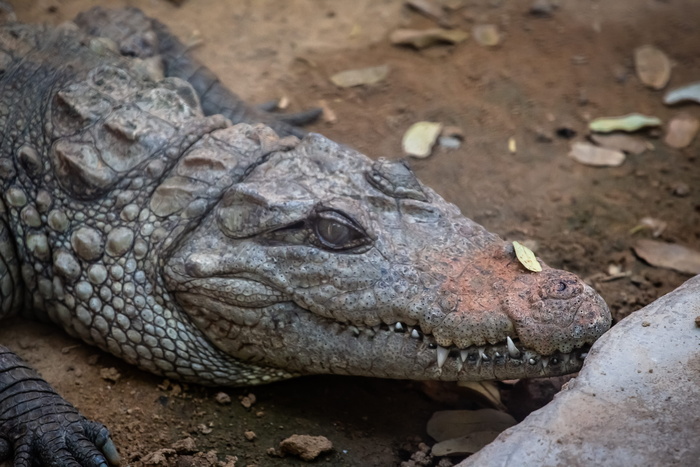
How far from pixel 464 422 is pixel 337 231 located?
0.98m

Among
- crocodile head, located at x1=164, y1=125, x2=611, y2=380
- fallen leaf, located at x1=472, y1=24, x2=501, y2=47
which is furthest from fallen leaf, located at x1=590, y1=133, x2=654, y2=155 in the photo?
crocodile head, located at x1=164, y1=125, x2=611, y2=380

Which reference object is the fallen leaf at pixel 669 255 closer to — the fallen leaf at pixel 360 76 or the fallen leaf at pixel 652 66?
the fallen leaf at pixel 652 66

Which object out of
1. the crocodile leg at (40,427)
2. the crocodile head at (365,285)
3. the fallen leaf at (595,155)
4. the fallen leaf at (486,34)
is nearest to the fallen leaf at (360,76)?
the fallen leaf at (486,34)

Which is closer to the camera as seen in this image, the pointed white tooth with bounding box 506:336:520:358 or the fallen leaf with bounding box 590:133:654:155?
the pointed white tooth with bounding box 506:336:520:358

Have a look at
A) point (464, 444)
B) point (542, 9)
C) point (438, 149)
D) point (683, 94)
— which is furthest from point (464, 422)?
point (542, 9)

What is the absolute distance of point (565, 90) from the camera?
5535 millimetres

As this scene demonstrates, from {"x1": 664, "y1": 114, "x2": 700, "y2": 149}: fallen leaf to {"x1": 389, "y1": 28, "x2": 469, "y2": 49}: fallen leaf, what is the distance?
1.67 meters

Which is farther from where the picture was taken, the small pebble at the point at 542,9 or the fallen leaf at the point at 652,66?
the small pebble at the point at 542,9

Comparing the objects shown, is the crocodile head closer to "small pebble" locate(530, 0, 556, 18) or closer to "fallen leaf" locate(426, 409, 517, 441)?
"fallen leaf" locate(426, 409, 517, 441)

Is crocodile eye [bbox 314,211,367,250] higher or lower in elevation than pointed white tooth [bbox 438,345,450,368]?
higher

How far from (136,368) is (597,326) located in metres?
1.97

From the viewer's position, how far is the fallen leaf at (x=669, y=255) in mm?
4187

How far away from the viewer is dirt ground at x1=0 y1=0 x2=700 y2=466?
3.26 meters

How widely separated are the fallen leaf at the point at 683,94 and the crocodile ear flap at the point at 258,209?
3401 mm
